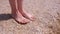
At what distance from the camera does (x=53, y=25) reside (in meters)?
1.49

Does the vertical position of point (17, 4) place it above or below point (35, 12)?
above

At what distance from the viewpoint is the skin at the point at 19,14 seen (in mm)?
1472

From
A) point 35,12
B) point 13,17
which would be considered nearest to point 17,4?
point 13,17

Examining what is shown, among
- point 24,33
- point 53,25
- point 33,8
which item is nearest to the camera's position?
point 24,33

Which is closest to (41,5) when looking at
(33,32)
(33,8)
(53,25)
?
(33,8)

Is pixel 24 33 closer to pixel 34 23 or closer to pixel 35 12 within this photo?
pixel 34 23

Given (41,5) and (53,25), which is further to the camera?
(41,5)

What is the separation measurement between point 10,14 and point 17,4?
18 cm

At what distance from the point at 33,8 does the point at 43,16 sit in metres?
0.19

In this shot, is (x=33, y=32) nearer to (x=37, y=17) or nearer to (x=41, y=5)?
(x=37, y=17)

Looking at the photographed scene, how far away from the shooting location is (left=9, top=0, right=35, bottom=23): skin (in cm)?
147

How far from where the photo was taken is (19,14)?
5.00 feet

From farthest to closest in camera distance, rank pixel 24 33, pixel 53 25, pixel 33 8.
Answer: pixel 33 8 → pixel 53 25 → pixel 24 33

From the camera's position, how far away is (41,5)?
1.78m
